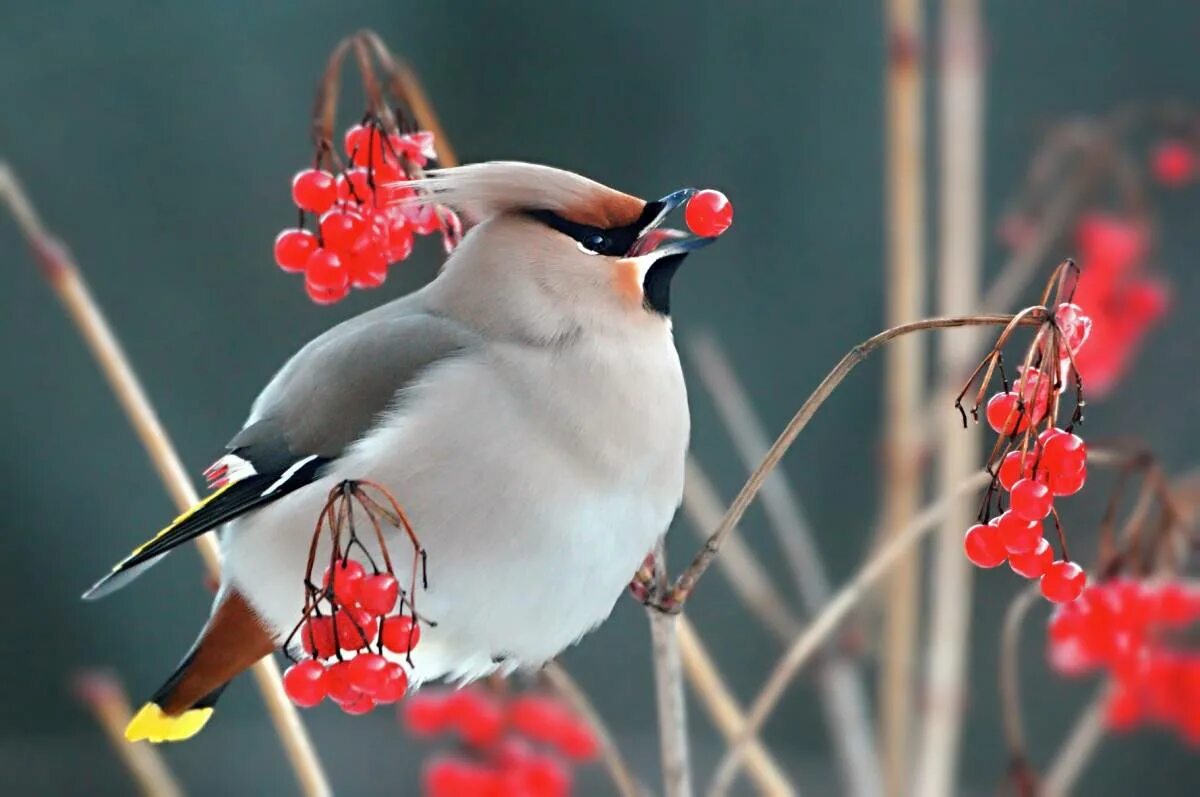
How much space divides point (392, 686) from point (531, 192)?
0.23 meters

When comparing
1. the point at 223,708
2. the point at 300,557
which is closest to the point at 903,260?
the point at 300,557

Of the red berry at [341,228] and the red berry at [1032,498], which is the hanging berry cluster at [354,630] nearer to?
the red berry at [341,228]

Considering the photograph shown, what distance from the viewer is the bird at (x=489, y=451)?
0.76 metres

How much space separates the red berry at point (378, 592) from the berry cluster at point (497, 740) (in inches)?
22.0

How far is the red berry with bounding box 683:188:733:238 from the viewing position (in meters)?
0.62

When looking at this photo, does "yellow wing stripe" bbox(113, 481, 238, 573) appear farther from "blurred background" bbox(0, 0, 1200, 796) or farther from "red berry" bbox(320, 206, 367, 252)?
"blurred background" bbox(0, 0, 1200, 796)

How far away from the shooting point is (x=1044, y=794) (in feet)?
3.24

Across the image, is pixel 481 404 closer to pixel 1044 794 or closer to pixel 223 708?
pixel 1044 794

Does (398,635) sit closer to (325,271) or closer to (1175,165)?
(325,271)

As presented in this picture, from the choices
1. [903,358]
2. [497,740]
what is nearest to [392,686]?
[903,358]

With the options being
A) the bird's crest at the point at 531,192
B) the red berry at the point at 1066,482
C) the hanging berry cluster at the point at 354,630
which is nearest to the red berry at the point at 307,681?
the hanging berry cluster at the point at 354,630

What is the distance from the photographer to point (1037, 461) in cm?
60

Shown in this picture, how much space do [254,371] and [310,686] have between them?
5.04 ft

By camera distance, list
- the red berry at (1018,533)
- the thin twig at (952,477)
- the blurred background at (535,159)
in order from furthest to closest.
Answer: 1. the blurred background at (535,159)
2. the thin twig at (952,477)
3. the red berry at (1018,533)
